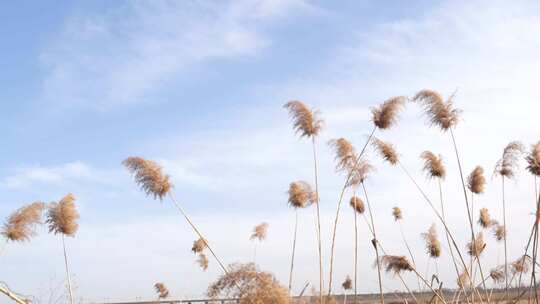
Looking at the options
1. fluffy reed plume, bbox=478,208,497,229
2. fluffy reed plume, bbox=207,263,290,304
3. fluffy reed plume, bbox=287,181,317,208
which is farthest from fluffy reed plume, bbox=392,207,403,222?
fluffy reed plume, bbox=207,263,290,304

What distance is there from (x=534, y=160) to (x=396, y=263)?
193 centimetres

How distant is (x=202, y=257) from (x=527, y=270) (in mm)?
8017

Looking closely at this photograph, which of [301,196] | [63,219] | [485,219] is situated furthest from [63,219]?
[485,219]

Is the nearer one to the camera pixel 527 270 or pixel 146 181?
pixel 146 181

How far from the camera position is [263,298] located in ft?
10.3

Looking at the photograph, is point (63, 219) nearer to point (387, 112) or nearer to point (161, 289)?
point (387, 112)

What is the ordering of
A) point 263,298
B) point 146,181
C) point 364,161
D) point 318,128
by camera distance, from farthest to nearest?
1. point 364,161
2. point 318,128
3. point 146,181
4. point 263,298

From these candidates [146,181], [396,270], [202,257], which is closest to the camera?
[146,181]

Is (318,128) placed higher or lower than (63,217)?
higher

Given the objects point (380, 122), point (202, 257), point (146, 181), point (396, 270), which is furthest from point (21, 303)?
point (202, 257)

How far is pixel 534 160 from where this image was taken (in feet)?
24.2

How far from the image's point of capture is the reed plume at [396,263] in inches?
289

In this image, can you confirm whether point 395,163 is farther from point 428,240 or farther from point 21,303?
point 21,303

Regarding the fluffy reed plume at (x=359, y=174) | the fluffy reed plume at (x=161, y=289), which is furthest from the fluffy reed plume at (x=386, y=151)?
the fluffy reed plume at (x=161, y=289)
